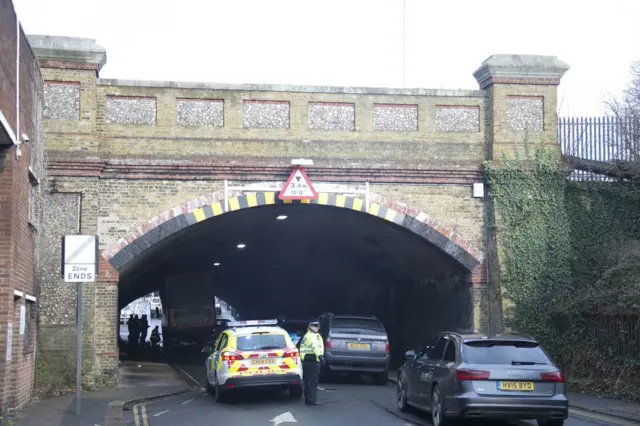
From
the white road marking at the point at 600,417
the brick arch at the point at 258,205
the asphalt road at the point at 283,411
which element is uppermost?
the brick arch at the point at 258,205

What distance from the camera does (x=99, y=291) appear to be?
20.5 metres

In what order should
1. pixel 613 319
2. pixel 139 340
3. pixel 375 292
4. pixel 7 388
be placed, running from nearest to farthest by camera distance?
pixel 7 388 → pixel 613 319 → pixel 375 292 → pixel 139 340

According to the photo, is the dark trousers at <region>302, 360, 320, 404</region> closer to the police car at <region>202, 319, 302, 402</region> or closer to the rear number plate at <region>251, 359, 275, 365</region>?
the police car at <region>202, 319, 302, 402</region>

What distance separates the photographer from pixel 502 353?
1268 centimetres

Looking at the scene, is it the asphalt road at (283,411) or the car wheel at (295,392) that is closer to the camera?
the asphalt road at (283,411)

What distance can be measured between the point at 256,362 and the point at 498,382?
19.5ft

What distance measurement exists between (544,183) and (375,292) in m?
12.0

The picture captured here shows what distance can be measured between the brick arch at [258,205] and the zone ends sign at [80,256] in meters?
6.47

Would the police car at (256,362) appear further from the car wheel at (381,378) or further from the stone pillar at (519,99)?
the stone pillar at (519,99)

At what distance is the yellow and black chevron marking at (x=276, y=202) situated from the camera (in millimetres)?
21297

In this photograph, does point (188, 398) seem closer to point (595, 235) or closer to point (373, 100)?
point (373, 100)

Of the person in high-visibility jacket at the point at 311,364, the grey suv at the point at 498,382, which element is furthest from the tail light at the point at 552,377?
the person in high-visibility jacket at the point at 311,364

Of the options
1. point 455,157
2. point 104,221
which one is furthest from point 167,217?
point 455,157

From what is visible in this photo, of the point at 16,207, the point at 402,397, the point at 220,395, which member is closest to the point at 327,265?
the point at 220,395
